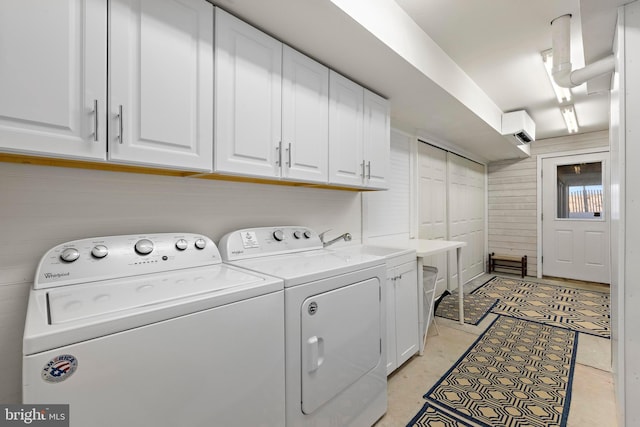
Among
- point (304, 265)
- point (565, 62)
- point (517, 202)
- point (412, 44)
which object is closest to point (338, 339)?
point (304, 265)

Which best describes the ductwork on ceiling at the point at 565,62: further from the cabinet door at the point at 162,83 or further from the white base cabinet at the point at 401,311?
the cabinet door at the point at 162,83

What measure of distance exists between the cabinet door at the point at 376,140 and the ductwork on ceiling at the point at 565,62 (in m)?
1.24

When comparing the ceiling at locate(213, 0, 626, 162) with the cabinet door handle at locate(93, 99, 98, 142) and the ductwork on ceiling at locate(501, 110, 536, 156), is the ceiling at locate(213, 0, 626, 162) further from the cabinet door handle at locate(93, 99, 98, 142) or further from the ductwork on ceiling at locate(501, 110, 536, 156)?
the cabinet door handle at locate(93, 99, 98, 142)

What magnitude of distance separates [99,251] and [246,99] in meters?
0.98

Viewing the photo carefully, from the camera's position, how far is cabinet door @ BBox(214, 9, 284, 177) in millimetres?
1432

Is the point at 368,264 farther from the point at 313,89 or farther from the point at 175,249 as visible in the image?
the point at 313,89

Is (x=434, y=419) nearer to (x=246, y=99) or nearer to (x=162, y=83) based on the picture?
(x=246, y=99)

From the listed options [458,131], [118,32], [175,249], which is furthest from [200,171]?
[458,131]

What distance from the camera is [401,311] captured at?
89.7 inches

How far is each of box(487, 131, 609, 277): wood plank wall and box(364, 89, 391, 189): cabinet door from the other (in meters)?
4.28

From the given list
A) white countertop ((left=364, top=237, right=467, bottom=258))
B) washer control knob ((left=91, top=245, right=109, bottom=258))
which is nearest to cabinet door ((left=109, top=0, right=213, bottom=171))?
washer control knob ((left=91, top=245, right=109, bottom=258))

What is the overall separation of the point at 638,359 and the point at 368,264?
4.30 ft

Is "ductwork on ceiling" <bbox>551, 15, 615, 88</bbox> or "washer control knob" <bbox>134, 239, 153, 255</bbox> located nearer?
"washer control knob" <bbox>134, 239, 153, 255</bbox>

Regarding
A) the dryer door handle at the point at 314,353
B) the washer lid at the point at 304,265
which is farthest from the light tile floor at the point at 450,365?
the washer lid at the point at 304,265
